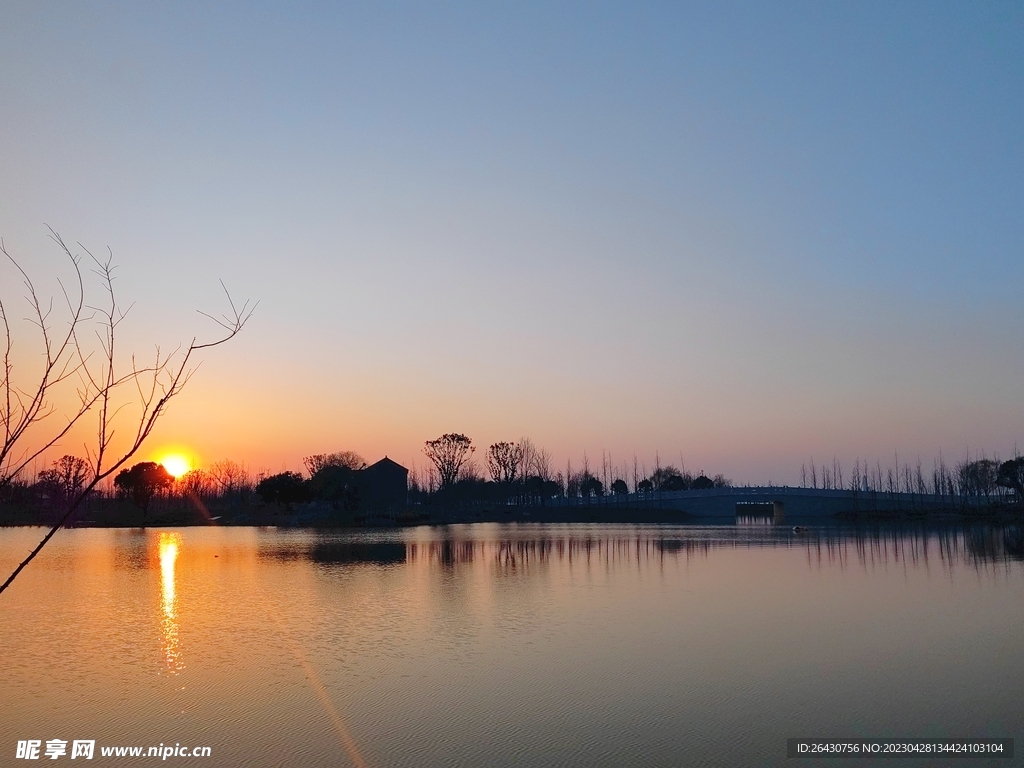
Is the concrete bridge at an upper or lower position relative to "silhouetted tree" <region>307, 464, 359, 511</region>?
lower

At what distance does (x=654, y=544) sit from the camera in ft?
105

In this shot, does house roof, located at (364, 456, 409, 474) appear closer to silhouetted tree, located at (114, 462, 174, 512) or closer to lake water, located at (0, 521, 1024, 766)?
silhouetted tree, located at (114, 462, 174, 512)

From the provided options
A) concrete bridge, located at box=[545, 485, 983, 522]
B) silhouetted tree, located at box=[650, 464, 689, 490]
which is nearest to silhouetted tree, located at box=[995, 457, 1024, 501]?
concrete bridge, located at box=[545, 485, 983, 522]

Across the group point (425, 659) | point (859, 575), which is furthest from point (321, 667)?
point (859, 575)

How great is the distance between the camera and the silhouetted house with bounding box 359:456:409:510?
6562cm

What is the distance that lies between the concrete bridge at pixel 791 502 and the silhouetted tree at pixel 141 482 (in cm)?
3642

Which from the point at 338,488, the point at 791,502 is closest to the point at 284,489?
the point at 338,488

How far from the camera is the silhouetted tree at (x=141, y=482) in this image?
58.5 meters

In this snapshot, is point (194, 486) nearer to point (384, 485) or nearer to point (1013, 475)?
point (384, 485)

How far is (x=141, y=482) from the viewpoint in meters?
58.6

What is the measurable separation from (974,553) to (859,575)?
27.8 feet

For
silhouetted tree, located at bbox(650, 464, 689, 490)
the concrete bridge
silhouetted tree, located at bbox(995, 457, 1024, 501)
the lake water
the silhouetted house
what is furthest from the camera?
silhouetted tree, located at bbox(650, 464, 689, 490)

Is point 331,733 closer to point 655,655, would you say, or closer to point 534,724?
point 534,724

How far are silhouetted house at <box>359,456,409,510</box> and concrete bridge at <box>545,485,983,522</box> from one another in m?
17.4
